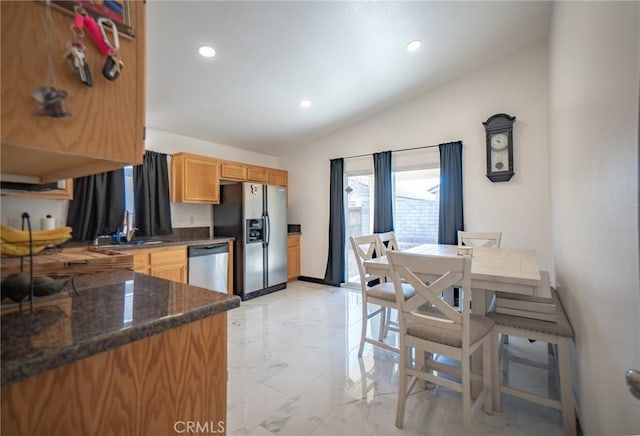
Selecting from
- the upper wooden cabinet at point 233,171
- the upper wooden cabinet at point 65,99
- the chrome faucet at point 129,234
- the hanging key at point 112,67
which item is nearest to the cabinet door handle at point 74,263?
the upper wooden cabinet at point 65,99

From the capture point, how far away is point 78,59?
28.6 inches

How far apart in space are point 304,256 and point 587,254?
432cm

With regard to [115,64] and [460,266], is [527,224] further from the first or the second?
[115,64]

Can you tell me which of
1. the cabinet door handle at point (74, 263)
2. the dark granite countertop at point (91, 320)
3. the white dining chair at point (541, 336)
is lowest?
the white dining chair at point (541, 336)

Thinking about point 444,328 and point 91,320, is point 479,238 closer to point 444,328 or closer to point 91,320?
point 444,328

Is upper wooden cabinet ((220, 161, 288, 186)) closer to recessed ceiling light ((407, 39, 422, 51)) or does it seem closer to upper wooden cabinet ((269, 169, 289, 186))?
upper wooden cabinet ((269, 169, 289, 186))

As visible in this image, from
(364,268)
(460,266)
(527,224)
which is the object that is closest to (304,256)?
(364,268)

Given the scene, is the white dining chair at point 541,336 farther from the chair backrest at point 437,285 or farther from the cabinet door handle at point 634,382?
the cabinet door handle at point 634,382

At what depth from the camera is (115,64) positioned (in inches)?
31.5

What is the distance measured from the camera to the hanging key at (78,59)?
722 millimetres

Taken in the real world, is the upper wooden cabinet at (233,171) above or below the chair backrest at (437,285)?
above

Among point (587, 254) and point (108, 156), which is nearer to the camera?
point (108, 156)

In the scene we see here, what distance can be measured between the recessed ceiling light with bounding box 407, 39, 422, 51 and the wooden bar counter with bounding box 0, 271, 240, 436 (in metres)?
3.08

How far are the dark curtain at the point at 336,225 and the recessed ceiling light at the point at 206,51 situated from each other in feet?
8.54
